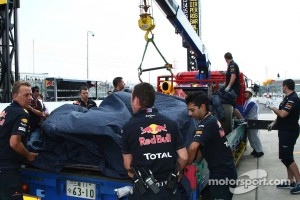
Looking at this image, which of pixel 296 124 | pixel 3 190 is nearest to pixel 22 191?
pixel 3 190

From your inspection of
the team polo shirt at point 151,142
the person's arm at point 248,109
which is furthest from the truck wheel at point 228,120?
the team polo shirt at point 151,142

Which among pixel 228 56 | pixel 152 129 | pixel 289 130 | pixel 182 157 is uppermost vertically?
pixel 228 56

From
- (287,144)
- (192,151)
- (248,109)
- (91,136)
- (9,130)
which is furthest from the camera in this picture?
(248,109)

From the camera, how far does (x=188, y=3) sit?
17797 millimetres

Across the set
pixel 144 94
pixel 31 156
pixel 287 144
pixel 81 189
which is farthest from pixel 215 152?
pixel 287 144

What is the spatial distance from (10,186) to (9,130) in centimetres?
51

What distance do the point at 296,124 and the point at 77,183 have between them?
373 cm

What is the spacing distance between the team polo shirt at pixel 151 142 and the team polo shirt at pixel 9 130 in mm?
1123

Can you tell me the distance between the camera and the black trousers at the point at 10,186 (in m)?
3.02

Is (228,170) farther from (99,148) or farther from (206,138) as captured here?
(99,148)

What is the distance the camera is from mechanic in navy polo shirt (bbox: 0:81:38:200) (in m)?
3.01

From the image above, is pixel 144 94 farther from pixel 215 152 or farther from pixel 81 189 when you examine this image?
pixel 81 189

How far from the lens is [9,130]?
10.1 ft

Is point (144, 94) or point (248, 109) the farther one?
point (248, 109)
